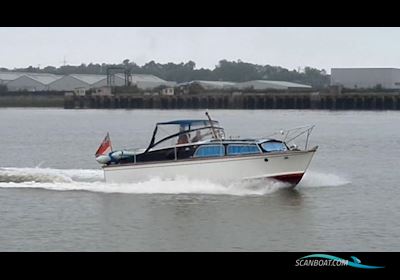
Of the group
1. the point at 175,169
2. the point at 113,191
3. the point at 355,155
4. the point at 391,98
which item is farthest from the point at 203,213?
the point at 391,98

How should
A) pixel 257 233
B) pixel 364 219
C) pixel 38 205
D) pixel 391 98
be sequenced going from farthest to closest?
pixel 391 98, pixel 38 205, pixel 364 219, pixel 257 233

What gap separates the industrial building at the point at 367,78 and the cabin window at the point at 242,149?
419ft

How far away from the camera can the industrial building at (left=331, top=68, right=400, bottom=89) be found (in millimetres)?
153000

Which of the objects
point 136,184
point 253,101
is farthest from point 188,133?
point 253,101

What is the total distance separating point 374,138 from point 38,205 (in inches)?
1600

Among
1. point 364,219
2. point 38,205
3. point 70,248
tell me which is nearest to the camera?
point 70,248

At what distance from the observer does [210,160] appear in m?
26.5

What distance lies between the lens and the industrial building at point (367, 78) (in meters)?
153

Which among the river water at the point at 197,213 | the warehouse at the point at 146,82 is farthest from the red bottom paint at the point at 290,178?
the warehouse at the point at 146,82

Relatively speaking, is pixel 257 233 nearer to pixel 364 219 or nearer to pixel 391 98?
pixel 364 219

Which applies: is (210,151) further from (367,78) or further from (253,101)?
(367,78)

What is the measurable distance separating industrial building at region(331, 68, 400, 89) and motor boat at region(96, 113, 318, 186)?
417 feet
